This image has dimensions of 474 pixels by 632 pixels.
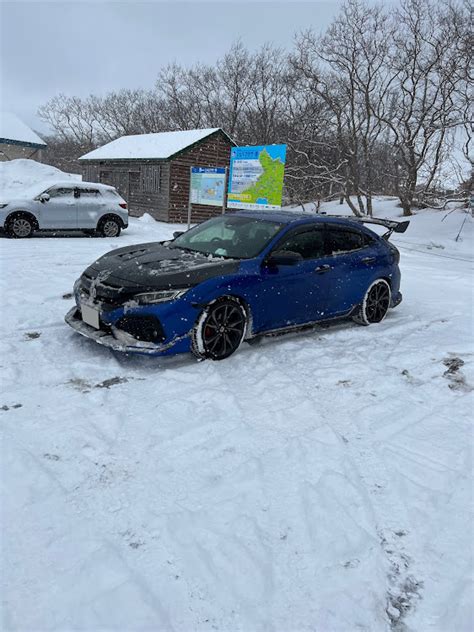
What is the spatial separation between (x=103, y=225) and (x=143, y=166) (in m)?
8.07

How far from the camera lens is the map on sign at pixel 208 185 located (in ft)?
43.1

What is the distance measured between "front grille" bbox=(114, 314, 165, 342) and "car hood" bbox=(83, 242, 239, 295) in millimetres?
262

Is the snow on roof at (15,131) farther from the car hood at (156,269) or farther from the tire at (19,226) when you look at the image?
the car hood at (156,269)

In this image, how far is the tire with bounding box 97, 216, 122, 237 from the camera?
47.1 feet

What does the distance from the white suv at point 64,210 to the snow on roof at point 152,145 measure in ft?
21.1

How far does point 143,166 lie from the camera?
2144cm

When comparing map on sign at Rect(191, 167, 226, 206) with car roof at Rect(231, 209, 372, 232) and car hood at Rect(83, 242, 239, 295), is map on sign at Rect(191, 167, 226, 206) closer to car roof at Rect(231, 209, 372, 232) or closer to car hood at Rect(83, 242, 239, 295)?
car roof at Rect(231, 209, 372, 232)

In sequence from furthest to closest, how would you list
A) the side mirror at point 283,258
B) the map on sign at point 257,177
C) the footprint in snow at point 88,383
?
the map on sign at point 257,177
the side mirror at point 283,258
the footprint in snow at point 88,383

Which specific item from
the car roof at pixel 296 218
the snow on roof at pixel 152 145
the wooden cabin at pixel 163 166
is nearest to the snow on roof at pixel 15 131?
the snow on roof at pixel 152 145

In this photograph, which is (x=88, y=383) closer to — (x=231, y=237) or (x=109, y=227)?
(x=231, y=237)

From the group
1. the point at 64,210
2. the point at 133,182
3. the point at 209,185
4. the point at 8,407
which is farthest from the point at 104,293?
the point at 133,182

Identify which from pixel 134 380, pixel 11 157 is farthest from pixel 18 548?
pixel 11 157

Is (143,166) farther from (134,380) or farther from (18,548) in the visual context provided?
(18,548)

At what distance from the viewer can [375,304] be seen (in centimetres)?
645
